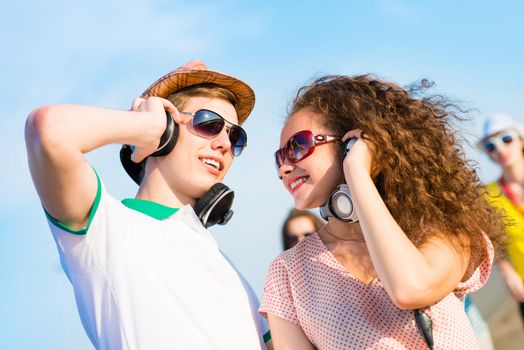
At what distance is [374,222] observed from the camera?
279cm

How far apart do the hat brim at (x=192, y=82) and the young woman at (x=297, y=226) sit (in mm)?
2911

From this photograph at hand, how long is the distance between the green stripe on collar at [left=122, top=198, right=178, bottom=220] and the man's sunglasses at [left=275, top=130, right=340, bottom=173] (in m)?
0.59

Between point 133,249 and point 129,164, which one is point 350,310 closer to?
point 133,249

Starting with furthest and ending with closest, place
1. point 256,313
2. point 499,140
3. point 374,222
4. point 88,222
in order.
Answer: point 499,140, point 256,313, point 88,222, point 374,222

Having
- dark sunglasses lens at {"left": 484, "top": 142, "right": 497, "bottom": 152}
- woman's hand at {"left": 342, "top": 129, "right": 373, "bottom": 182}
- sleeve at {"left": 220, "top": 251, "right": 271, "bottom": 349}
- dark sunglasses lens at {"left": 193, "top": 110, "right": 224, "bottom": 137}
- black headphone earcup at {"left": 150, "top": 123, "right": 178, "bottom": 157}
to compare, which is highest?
dark sunglasses lens at {"left": 193, "top": 110, "right": 224, "bottom": 137}

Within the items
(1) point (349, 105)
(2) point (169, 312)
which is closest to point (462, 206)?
(1) point (349, 105)

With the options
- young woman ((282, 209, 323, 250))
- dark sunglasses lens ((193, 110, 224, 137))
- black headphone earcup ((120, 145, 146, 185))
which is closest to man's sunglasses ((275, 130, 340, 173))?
dark sunglasses lens ((193, 110, 224, 137))

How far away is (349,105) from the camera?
129 inches

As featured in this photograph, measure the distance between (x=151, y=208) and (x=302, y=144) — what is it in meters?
0.75

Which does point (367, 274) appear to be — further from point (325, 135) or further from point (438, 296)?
point (325, 135)

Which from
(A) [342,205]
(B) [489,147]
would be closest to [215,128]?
(A) [342,205]

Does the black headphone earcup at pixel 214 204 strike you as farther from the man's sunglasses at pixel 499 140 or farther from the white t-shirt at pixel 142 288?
the man's sunglasses at pixel 499 140

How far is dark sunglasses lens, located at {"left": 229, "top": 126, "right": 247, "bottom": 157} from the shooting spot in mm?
4039

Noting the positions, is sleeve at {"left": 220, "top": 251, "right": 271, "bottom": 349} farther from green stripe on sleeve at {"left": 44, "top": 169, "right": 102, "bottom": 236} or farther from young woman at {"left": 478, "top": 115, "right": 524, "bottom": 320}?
young woman at {"left": 478, "top": 115, "right": 524, "bottom": 320}
